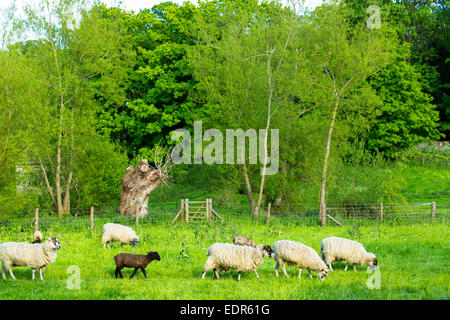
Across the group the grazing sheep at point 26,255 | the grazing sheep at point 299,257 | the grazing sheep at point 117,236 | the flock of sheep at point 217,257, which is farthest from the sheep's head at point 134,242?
A: the grazing sheep at point 299,257

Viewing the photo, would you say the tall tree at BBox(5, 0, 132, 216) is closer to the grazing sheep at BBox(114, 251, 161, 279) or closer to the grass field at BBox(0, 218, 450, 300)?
the grass field at BBox(0, 218, 450, 300)

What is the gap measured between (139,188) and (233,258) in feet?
48.1

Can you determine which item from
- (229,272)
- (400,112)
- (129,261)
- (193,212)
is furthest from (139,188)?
(400,112)

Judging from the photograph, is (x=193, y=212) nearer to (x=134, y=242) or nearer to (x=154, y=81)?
(x=134, y=242)

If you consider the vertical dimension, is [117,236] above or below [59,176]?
below

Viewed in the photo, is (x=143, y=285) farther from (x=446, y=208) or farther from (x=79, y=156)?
(x=446, y=208)

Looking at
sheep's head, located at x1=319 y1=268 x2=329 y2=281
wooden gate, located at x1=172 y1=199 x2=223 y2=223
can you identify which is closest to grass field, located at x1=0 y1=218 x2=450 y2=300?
sheep's head, located at x1=319 y1=268 x2=329 y2=281

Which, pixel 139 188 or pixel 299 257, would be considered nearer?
pixel 299 257

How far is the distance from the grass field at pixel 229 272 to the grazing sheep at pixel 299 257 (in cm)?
30

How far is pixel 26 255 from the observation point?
12.8 m

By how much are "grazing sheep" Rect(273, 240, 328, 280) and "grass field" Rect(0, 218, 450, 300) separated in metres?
0.30

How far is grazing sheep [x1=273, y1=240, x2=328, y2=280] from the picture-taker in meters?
12.9

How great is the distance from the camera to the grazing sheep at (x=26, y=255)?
41.9 ft

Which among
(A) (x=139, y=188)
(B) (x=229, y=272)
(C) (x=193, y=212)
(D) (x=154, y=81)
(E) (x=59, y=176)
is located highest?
(D) (x=154, y=81)
